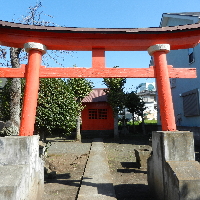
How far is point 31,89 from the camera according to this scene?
4336 mm

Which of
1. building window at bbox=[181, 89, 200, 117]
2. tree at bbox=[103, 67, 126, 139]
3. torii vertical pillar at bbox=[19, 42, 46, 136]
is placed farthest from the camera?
tree at bbox=[103, 67, 126, 139]

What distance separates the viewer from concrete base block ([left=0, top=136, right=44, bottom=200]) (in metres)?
3.25

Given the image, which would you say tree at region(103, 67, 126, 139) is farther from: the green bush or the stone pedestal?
the stone pedestal

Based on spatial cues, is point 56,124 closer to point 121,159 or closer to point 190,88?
point 121,159

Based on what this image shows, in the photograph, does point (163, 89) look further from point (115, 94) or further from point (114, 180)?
point (115, 94)

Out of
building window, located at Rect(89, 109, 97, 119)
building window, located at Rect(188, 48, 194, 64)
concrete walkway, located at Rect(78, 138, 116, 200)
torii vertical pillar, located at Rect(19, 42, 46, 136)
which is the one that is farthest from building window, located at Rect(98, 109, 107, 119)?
torii vertical pillar, located at Rect(19, 42, 46, 136)

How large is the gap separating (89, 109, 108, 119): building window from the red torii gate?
14.7 meters

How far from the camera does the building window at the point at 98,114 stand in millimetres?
19344

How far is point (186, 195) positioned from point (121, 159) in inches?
221

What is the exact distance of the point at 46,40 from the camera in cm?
471

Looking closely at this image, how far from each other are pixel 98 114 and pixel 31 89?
1523 centimetres

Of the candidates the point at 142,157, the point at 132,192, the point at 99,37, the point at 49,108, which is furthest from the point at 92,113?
the point at 99,37

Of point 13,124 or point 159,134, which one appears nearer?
point 159,134

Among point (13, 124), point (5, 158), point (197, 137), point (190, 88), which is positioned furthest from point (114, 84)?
point (5, 158)
